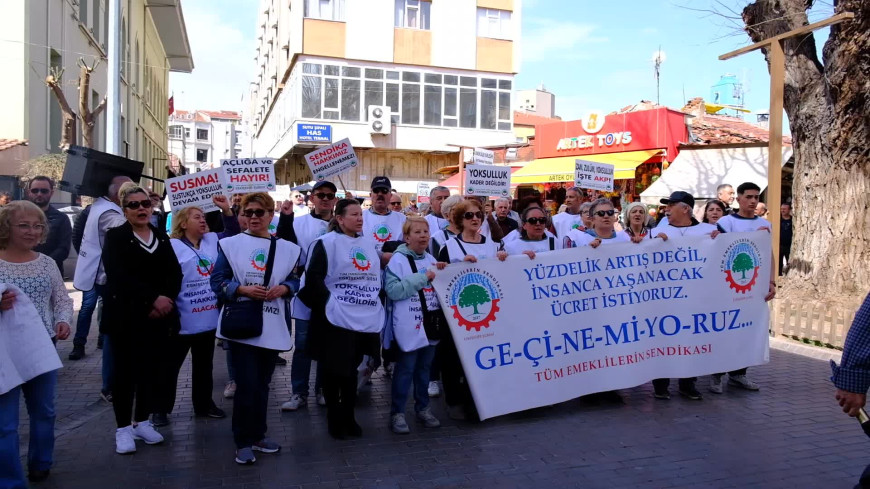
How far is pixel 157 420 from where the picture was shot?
6008 mm

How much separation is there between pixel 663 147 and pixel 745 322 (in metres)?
16.3

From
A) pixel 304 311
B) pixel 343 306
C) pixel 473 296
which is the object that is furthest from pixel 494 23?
pixel 343 306

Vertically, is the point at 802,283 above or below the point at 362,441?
above

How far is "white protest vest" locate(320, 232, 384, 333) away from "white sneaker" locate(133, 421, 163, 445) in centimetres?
155

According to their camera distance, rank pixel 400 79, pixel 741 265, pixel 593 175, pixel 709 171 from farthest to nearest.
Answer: pixel 400 79, pixel 709 171, pixel 593 175, pixel 741 265

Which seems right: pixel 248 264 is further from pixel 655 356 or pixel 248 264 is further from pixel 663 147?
pixel 663 147

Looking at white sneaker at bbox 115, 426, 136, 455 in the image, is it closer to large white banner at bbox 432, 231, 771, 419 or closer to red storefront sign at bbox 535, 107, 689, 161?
large white banner at bbox 432, 231, 771, 419

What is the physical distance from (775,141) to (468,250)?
6568mm

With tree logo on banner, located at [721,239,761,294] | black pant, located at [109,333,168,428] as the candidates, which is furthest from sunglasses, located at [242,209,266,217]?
tree logo on banner, located at [721,239,761,294]

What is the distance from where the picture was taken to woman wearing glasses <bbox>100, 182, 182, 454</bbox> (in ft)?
17.1

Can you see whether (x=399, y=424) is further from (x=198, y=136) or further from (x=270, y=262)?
(x=198, y=136)

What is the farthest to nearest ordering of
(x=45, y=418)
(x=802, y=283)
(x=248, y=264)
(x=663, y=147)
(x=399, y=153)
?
(x=399, y=153) → (x=663, y=147) → (x=802, y=283) → (x=248, y=264) → (x=45, y=418)

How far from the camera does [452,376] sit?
248 inches

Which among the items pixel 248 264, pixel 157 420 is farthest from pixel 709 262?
pixel 157 420
